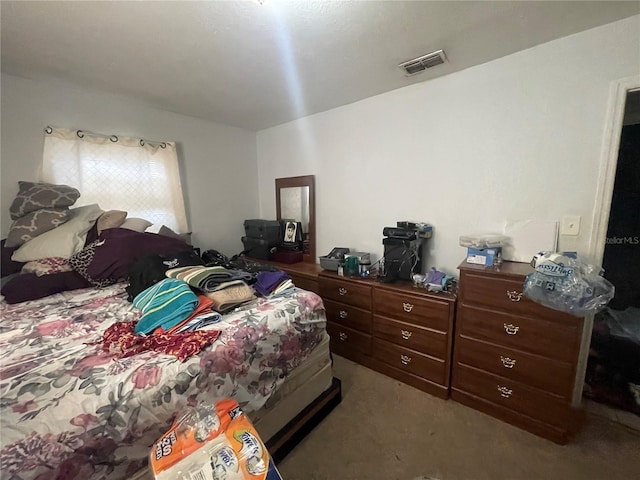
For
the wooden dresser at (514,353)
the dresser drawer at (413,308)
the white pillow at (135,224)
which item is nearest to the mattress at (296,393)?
the dresser drawer at (413,308)

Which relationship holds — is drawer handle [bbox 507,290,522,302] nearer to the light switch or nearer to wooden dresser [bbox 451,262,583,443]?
wooden dresser [bbox 451,262,583,443]

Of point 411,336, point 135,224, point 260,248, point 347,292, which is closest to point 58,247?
point 135,224

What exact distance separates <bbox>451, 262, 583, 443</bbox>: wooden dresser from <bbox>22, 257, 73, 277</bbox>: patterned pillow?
8.83ft

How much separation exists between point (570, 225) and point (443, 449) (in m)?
1.56

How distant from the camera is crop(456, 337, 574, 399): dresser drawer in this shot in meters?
1.42

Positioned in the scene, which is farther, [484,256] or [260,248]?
[260,248]

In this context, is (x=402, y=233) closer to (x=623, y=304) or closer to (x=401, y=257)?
(x=401, y=257)

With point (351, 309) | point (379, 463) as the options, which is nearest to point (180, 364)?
point (379, 463)

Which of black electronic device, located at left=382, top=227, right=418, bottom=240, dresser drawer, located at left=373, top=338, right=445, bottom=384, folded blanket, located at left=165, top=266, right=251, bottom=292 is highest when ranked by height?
black electronic device, located at left=382, top=227, right=418, bottom=240

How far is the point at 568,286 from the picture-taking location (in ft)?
4.33

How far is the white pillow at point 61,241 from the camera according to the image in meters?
1.72

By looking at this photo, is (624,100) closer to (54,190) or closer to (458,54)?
(458,54)

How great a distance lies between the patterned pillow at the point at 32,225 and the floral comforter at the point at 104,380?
53cm

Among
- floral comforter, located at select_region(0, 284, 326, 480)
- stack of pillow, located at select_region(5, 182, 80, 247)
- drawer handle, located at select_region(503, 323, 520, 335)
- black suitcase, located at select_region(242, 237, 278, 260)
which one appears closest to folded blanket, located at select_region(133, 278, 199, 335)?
floral comforter, located at select_region(0, 284, 326, 480)
